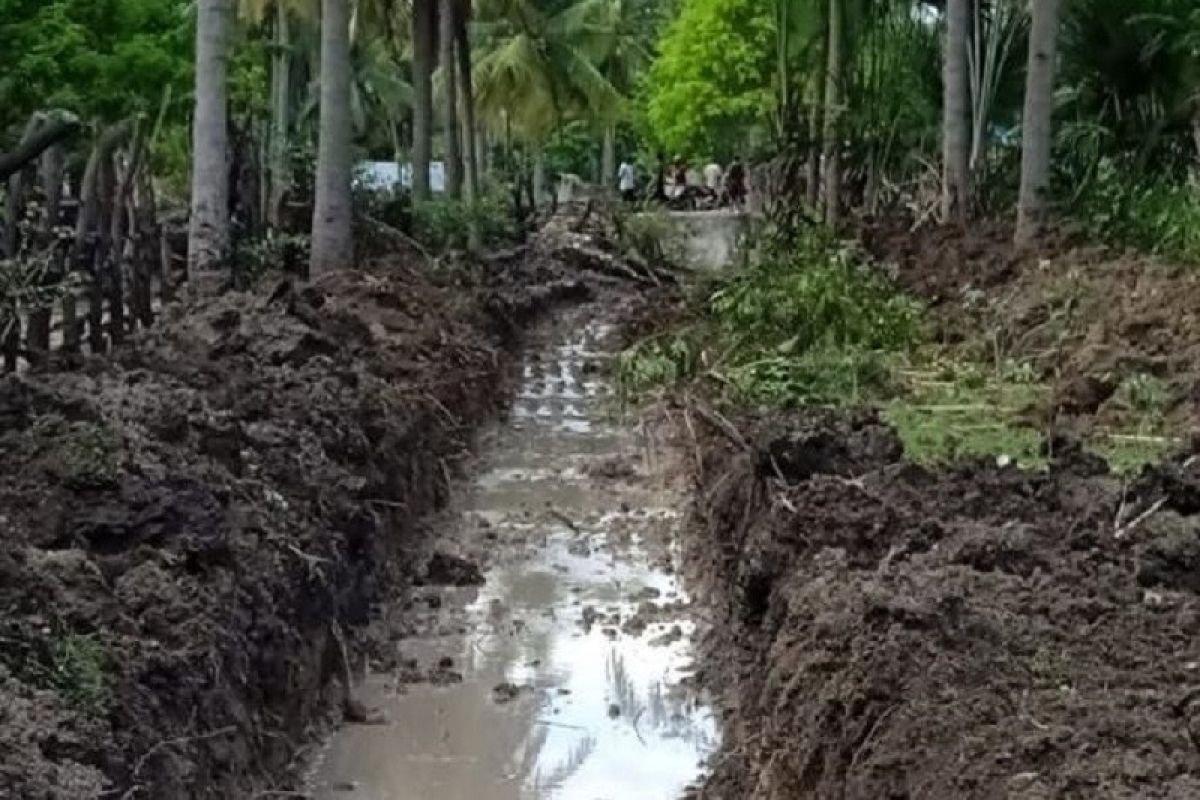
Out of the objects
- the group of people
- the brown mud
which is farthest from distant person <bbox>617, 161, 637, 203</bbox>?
the brown mud

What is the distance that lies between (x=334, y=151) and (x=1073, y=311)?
20.8 feet

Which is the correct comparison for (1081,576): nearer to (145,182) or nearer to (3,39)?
(145,182)

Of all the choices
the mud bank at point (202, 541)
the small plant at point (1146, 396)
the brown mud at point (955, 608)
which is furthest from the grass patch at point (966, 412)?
the mud bank at point (202, 541)

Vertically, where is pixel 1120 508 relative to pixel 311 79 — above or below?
below

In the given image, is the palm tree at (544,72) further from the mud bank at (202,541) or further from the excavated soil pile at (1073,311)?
the mud bank at (202,541)

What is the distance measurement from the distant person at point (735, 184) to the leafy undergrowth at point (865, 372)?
88.3 ft

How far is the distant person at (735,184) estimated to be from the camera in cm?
4469

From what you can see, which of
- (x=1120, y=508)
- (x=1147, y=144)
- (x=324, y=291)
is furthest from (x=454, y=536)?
(x=1147, y=144)

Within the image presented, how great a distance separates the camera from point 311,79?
144 feet

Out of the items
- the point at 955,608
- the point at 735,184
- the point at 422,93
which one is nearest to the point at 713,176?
the point at 735,184

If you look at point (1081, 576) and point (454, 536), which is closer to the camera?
point (1081, 576)

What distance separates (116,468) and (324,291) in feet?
25.1

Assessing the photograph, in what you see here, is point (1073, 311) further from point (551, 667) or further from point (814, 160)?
point (814, 160)

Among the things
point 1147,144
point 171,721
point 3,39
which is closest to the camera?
point 171,721
